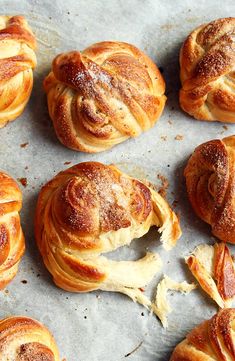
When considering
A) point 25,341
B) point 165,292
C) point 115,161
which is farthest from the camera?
point 115,161

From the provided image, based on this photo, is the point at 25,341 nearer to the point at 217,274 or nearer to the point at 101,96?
the point at 217,274

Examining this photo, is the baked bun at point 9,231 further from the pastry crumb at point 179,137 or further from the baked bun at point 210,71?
the baked bun at point 210,71

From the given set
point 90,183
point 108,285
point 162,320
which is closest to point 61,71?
point 90,183

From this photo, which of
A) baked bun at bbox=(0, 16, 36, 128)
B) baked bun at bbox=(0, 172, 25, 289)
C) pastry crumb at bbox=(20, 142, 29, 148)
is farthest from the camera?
pastry crumb at bbox=(20, 142, 29, 148)

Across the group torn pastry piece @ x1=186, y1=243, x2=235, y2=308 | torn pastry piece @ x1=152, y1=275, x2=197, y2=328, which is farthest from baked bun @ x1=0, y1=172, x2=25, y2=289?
torn pastry piece @ x1=186, y1=243, x2=235, y2=308

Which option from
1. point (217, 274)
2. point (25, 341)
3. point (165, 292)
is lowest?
point (25, 341)

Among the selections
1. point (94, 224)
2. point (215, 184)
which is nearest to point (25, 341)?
point (94, 224)

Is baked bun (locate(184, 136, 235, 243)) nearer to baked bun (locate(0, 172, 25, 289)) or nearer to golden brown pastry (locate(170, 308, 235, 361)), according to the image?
golden brown pastry (locate(170, 308, 235, 361))
